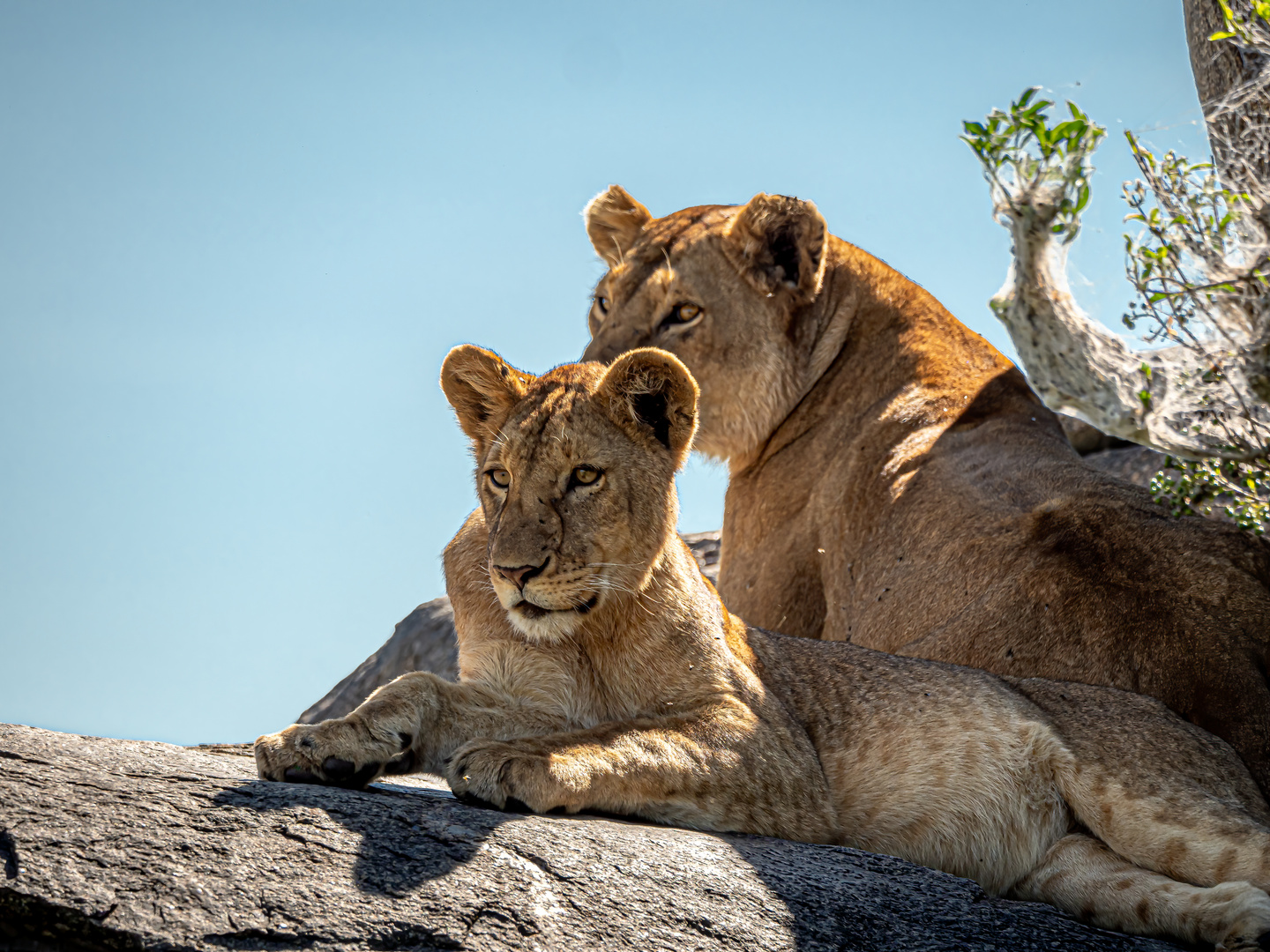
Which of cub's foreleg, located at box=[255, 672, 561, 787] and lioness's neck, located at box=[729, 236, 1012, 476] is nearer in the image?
cub's foreleg, located at box=[255, 672, 561, 787]

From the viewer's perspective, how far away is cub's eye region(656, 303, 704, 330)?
28.5ft

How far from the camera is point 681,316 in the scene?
8.72 metres

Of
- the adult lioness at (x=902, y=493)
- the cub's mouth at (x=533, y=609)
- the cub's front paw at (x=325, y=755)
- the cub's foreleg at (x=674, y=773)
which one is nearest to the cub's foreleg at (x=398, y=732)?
the cub's front paw at (x=325, y=755)

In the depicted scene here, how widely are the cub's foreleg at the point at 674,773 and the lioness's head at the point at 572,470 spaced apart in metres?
0.58

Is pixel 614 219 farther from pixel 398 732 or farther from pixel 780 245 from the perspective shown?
pixel 398 732

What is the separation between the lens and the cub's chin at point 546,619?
196 inches

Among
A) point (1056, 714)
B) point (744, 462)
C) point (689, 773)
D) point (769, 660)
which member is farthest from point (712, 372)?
point (689, 773)

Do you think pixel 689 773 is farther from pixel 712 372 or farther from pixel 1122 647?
pixel 712 372

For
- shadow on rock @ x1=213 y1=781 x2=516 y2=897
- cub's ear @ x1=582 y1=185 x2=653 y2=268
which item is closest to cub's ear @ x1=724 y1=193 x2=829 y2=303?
cub's ear @ x1=582 y1=185 x2=653 y2=268

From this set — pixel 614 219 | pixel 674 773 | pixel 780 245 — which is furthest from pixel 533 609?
pixel 614 219

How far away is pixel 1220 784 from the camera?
539cm

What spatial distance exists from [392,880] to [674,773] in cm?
134

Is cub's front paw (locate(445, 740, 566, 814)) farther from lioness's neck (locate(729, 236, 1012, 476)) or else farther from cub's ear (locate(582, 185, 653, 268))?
cub's ear (locate(582, 185, 653, 268))

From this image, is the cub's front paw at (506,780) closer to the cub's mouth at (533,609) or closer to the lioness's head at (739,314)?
the cub's mouth at (533,609)
